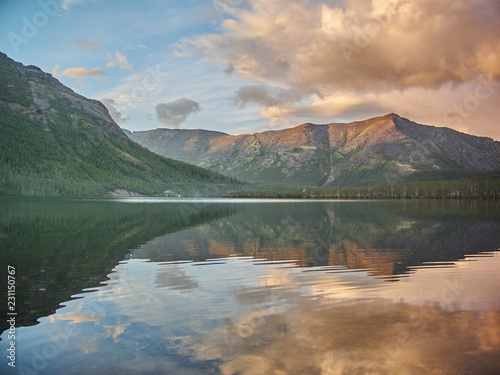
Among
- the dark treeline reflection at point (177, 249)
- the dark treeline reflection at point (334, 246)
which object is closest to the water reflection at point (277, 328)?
the dark treeline reflection at point (177, 249)

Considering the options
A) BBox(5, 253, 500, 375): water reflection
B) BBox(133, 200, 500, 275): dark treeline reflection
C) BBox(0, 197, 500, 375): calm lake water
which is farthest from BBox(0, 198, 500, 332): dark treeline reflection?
BBox(5, 253, 500, 375): water reflection

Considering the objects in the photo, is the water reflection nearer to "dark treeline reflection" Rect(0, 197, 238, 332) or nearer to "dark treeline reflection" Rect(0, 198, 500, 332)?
"dark treeline reflection" Rect(0, 197, 238, 332)

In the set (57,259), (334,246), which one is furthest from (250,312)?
(334,246)

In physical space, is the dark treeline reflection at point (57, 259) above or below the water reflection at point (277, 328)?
above

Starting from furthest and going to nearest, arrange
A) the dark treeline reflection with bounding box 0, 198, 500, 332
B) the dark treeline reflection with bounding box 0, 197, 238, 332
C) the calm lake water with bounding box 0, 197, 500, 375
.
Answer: the dark treeline reflection with bounding box 0, 198, 500, 332 → the dark treeline reflection with bounding box 0, 197, 238, 332 → the calm lake water with bounding box 0, 197, 500, 375

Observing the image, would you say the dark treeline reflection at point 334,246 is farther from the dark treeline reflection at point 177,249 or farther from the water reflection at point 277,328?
the water reflection at point 277,328

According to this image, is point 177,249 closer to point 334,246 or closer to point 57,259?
point 57,259

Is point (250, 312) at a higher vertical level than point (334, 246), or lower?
lower

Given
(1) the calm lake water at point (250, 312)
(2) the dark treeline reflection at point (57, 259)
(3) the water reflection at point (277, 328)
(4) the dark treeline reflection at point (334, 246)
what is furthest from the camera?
(4) the dark treeline reflection at point (334, 246)

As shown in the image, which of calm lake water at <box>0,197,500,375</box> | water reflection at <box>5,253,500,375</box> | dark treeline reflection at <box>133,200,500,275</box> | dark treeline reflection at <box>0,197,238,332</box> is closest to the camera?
water reflection at <box>5,253,500,375</box>

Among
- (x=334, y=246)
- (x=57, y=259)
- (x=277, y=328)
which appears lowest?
(x=277, y=328)

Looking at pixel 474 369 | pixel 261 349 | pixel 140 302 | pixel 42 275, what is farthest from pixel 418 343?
pixel 42 275

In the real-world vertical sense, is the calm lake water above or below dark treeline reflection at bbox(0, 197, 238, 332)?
below

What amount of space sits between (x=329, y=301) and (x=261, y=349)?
6.75 meters
